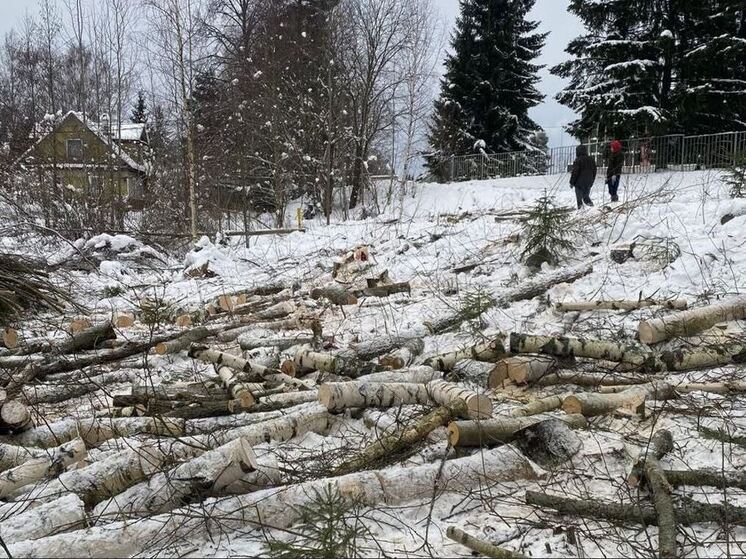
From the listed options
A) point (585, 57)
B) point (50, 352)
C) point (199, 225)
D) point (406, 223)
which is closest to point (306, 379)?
point (50, 352)

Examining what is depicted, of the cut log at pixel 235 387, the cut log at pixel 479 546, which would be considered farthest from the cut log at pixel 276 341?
the cut log at pixel 479 546

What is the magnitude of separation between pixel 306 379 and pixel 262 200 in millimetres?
19909

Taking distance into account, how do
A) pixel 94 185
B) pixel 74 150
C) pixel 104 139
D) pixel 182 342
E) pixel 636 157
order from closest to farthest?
pixel 182 342 → pixel 94 185 → pixel 74 150 → pixel 104 139 → pixel 636 157

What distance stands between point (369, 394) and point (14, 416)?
2290mm

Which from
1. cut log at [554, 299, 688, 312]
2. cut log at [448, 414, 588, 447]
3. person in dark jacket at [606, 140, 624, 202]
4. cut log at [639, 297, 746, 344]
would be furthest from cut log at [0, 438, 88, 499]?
person in dark jacket at [606, 140, 624, 202]

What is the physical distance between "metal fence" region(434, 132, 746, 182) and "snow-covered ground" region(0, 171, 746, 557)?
8.00 m

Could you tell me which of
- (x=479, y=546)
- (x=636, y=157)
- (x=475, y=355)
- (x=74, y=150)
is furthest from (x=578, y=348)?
(x=636, y=157)

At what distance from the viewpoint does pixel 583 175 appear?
1216 cm

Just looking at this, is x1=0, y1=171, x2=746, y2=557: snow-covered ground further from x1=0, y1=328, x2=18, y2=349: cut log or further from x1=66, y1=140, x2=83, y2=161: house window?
x1=66, y1=140, x2=83, y2=161: house window

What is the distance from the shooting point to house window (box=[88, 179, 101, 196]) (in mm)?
16703

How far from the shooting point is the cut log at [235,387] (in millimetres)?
3902

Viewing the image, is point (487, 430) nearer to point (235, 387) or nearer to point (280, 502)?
point (280, 502)

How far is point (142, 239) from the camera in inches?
621

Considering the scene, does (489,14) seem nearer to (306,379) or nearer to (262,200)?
(262,200)
